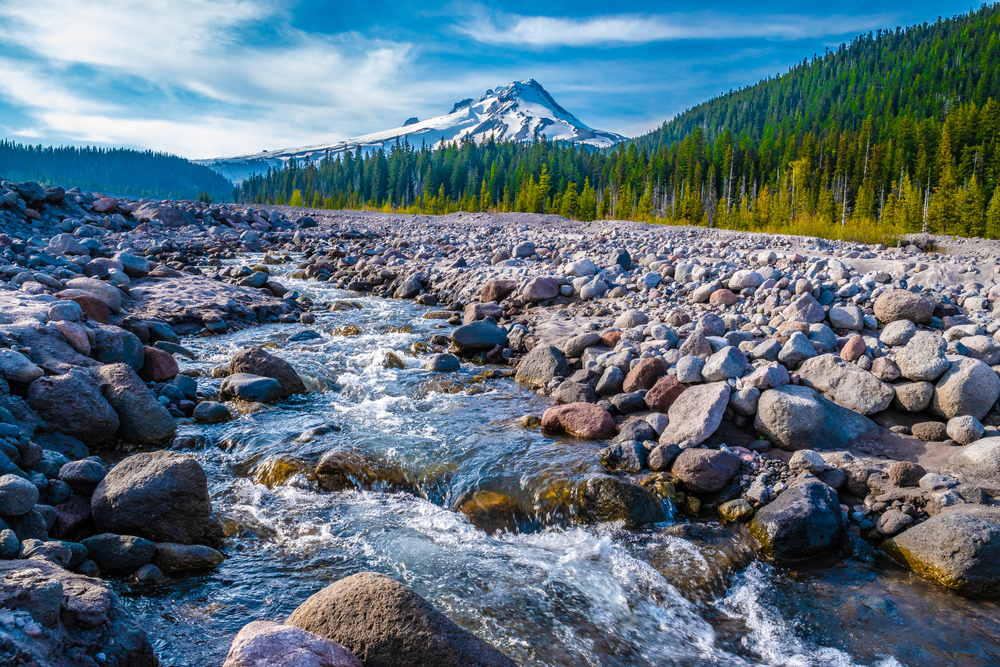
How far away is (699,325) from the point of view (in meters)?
8.41

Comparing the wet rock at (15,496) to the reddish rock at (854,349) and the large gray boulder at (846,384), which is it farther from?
the reddish rock at (854,349)

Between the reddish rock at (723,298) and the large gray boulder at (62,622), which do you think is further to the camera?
the reddish rock at (723,298)

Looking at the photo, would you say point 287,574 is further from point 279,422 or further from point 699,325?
point 699,325

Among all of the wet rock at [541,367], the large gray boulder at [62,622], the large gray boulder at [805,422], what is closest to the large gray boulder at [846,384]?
the large gray boulder at [805,422]

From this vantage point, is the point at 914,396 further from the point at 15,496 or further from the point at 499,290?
the point at 499,290

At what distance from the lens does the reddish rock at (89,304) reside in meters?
8.83

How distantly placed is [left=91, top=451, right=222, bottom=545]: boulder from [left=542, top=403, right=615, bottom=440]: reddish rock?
13.3 feet

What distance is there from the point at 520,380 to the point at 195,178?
206912 millimetres

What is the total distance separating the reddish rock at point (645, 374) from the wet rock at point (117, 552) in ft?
19.0

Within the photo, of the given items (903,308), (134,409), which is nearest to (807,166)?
(903,308)

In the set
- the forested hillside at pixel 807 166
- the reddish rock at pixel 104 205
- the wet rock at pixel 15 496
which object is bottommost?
the wet rock at pixel 15 496

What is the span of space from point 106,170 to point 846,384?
7774 inches

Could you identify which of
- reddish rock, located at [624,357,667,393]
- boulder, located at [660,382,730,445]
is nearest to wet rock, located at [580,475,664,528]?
boulder, located at [660,382,730,445]

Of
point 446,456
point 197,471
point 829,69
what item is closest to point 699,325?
point 446,456
